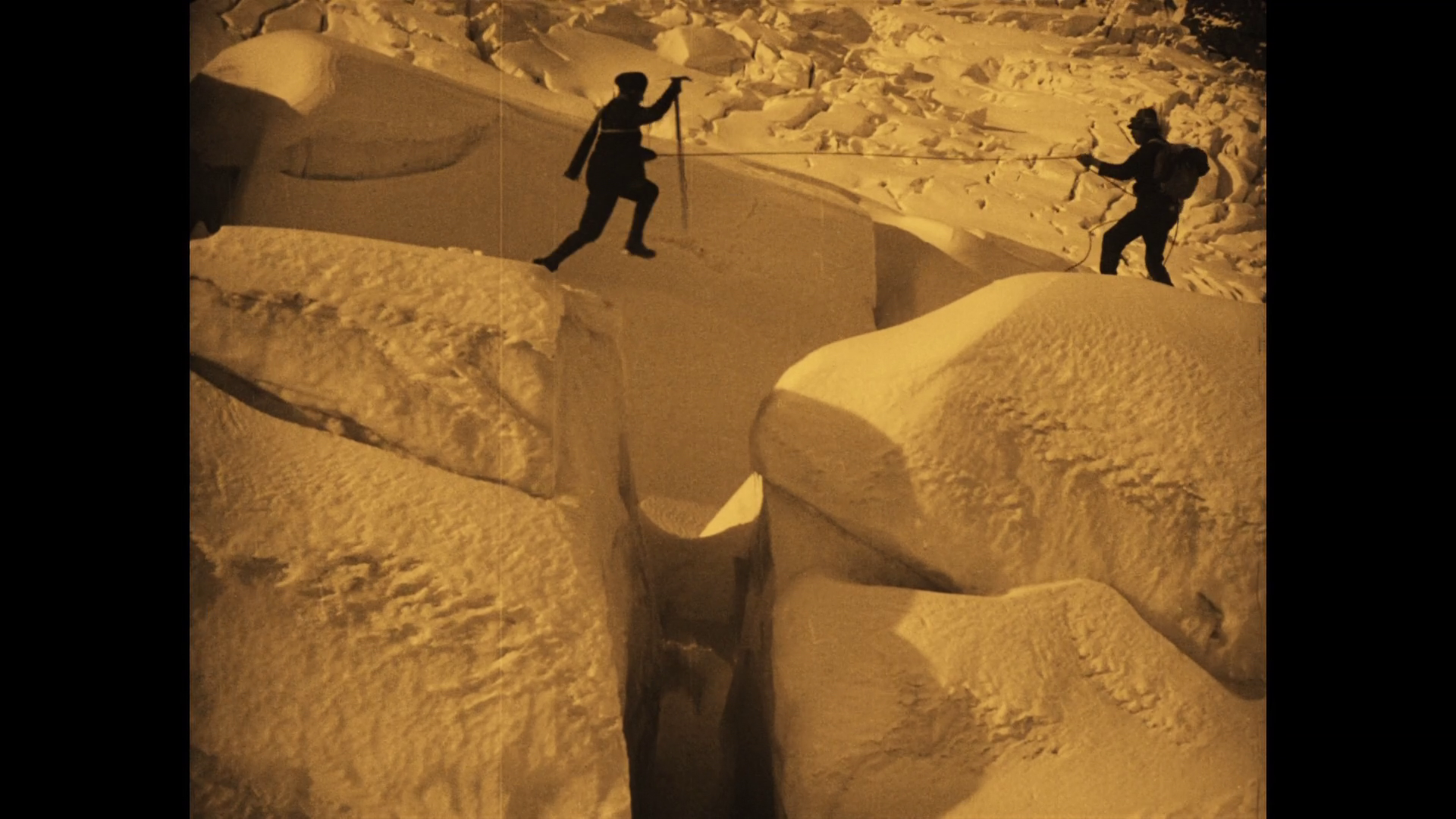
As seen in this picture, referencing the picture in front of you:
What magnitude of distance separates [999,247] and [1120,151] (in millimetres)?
310

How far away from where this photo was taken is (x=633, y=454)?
3.05 m

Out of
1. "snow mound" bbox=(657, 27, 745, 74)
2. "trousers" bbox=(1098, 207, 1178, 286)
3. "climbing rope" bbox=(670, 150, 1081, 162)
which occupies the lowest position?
"trousers" bbox=(1098, 207, 1178, 286)

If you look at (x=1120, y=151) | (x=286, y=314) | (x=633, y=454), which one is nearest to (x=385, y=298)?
(x=286, y=314)

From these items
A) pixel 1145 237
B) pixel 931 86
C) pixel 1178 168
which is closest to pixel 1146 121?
pixel 1178 168

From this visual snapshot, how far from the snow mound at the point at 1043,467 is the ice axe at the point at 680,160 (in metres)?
0.42

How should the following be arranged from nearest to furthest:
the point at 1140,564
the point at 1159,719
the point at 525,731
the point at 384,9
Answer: the point at 525,731 → the point at 1159,719 → the point at 1140,564 → the point at 384,9

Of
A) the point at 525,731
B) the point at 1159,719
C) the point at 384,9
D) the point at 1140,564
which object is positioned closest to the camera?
the point at 525,731

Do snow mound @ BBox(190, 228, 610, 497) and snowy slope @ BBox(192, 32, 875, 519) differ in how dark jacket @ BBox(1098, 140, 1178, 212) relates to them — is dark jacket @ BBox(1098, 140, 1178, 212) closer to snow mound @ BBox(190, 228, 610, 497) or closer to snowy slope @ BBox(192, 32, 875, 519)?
snowy slope @ BBox(192, 32, 875, 519)

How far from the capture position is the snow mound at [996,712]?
98.5 inches

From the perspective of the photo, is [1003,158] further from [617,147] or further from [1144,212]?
[617,147]

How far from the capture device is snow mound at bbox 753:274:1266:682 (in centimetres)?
274

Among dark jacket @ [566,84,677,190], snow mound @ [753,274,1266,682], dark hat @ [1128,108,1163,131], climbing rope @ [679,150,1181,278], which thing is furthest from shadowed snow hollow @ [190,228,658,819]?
dark hat @ [1128,108,1163,131]

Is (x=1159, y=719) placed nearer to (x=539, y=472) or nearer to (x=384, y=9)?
(x=539, y=472)

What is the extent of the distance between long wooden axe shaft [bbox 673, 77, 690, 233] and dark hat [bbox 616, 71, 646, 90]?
0.21ft
